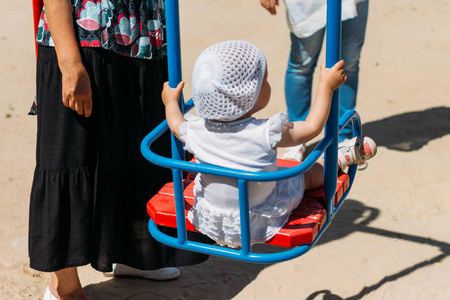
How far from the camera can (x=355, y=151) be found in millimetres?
2582

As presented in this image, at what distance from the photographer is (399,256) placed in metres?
3.52

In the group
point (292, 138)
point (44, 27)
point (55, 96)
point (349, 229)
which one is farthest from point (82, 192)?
point (349, 229)

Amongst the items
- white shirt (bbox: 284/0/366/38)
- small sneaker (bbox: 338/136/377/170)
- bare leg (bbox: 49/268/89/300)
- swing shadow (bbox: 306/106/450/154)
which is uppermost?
white shirt (bbox: 284/0/366/38)

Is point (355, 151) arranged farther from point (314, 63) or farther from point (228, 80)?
point (314, 63)

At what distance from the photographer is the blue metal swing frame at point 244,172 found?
2.03 metres

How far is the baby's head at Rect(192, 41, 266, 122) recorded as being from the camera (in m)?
2.02

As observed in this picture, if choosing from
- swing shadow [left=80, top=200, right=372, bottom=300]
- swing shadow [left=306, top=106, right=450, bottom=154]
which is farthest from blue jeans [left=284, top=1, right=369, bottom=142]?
swing shadow [left=80, top=200, right=372, bottom=300]

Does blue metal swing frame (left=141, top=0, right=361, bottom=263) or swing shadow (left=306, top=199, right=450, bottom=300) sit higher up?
blue metal swing frame (left=141, top=0, right=361, bottom=263)

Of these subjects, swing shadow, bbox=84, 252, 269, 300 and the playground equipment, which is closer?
the playground equipment

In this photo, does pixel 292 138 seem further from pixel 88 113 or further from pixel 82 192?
pixel 82 192

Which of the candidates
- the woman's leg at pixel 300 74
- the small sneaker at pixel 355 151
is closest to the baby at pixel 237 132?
the small sneaker at pixel 355 151

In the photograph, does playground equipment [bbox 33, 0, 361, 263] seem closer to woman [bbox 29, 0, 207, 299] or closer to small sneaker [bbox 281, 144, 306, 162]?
woman [bbox 29, 0, 207, 299]

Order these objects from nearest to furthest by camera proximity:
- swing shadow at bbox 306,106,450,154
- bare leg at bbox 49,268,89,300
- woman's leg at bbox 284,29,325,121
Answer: bare leg at bbox 49,268,89,300 → woman's leg at bbox 284,29,325,121 → swing shadow at bbox 306,106,450,154

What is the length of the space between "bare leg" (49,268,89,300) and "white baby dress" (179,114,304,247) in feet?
2.98
